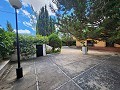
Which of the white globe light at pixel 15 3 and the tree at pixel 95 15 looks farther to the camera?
the tree at pixel 95 15

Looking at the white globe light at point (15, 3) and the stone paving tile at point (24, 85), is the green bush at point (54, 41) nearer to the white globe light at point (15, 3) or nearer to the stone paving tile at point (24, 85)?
the white globe light at point (15, 3)

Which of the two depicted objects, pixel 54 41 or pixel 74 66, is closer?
pixel 74 66

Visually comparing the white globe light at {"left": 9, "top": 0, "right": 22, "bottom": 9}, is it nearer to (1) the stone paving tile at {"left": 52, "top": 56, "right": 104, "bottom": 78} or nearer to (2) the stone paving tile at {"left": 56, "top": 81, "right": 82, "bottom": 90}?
(2) the stone paving tile at {"left": 56, "top": 81, "right": 82, "bottom": 90}

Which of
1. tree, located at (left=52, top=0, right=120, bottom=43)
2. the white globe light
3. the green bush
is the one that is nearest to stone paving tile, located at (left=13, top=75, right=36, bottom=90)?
Result: the white globe light

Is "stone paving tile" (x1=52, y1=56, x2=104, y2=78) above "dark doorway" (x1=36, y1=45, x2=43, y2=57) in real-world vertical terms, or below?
below

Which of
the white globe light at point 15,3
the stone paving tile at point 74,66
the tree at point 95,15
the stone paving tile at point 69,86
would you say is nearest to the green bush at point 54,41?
the stone paving tile at point 74,66

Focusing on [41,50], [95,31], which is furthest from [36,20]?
[95,31]

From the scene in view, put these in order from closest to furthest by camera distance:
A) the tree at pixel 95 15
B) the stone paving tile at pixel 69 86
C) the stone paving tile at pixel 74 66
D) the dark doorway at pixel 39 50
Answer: the stone paving tile at pixel 69 86 → the tree at pixel 95 15 → the stone paving tile at pixel 74 66 → the dark doorway at pixel 39 50

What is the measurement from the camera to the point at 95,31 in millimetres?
5820

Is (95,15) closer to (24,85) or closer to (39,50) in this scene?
(24,85)

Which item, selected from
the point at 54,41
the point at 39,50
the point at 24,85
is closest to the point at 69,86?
the point at 24,85

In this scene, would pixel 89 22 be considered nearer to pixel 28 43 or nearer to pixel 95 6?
pixel 95 6

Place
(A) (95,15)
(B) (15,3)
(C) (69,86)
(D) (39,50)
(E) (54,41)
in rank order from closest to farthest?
(C) (69,86)
(B) (15,3)
(A) (95,15)
(D) (39,50)
(E) (54,41)

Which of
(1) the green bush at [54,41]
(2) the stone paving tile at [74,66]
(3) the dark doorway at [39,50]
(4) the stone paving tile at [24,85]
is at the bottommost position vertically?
(4) the stone paving tile at [24,85]
